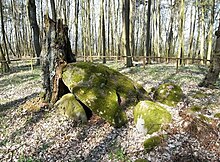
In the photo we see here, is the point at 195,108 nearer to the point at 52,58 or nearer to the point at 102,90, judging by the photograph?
the point at 102,90

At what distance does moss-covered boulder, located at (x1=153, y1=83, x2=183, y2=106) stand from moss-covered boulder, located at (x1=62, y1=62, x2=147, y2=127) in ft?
1.87

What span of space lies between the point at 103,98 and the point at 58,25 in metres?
3.53

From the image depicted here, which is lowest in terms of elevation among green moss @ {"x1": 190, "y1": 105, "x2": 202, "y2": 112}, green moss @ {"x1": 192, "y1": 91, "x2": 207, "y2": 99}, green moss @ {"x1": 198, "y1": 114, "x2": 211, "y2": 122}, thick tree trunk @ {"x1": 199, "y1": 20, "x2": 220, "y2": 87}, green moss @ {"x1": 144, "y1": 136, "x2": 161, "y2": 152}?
green moss @ {"x1": 144, "y1": 136, "x2": 161, "y2": 152}

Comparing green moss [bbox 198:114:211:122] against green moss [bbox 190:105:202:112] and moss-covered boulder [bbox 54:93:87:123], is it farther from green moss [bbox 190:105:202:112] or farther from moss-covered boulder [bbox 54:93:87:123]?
moss-covered boulder [bbox 54:93:87:123]

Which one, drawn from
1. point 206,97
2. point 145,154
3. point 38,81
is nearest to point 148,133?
point 145,154

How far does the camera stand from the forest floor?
5.86 meters

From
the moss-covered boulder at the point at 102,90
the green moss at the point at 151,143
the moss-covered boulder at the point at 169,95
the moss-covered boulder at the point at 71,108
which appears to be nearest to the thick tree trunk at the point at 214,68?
the moss-covered boulder at the point at 169,95

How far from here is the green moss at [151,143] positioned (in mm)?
6027

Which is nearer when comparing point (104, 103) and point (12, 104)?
point (104, 103)

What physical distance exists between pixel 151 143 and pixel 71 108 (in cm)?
312

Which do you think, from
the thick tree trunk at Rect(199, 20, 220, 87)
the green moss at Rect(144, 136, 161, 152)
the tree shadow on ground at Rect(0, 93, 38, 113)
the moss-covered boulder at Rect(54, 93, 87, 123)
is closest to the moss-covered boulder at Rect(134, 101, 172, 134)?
the green moss at Rect(144, 136, 161, 152)

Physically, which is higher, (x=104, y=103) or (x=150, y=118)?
(x=104, y=103)

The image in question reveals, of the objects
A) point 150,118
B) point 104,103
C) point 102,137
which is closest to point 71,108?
point 104,103

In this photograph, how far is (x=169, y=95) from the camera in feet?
27.1
